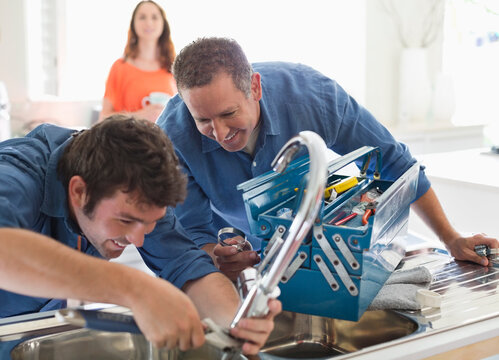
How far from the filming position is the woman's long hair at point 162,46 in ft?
11.6

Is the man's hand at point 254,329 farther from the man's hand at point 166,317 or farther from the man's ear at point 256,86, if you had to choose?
the man's ear at point 256,86

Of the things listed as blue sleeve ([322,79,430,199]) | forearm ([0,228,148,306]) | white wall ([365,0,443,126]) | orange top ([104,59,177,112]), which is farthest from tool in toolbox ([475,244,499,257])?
white wall ([365,0,443,126])

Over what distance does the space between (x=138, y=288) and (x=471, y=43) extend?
15.9 feet

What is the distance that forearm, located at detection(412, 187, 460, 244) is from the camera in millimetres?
1693

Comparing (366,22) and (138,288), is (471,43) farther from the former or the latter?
(138,288)

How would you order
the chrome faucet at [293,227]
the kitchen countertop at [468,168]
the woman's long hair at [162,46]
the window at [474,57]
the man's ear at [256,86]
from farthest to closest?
the window at [474,57]
the woman's long hair at [162,46]
the kitchen countertop at [468,168]
the man's ear at [256,86]
the chrome faucet at [293,227]

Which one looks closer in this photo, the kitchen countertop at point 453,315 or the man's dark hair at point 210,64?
the kitchen countertop at point 453,315

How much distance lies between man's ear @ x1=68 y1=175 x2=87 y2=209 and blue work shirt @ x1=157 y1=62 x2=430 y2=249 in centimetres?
49

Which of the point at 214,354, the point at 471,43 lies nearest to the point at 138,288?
the point at 214,354

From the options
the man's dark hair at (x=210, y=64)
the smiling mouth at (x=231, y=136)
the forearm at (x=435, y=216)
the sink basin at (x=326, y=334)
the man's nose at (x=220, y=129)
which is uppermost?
the man's dark hair at (x=210, y=64)

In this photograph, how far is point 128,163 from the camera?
1.05 meters

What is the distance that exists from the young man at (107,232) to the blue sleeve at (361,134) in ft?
1.94

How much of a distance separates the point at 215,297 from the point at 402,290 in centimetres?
41

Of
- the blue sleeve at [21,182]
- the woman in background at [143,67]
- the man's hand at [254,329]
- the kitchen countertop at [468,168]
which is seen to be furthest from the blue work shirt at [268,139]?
the woman in background at [143,67]
